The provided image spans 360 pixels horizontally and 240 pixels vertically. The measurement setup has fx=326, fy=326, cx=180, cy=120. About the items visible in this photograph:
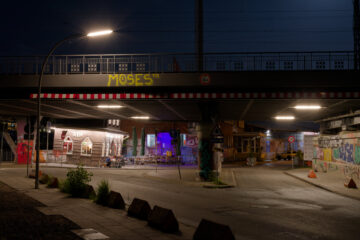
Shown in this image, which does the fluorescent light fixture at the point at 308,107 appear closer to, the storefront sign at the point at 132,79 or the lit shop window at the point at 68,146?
the storefront sign at the point at 132,79

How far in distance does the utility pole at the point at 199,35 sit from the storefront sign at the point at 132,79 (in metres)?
3.20

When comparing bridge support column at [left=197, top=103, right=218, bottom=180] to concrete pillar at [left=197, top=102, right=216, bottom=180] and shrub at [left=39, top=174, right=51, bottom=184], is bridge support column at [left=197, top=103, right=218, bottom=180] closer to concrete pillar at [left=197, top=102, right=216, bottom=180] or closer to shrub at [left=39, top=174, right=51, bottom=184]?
concrete pillar at [left=197, top=102, right=216, bottom=180]

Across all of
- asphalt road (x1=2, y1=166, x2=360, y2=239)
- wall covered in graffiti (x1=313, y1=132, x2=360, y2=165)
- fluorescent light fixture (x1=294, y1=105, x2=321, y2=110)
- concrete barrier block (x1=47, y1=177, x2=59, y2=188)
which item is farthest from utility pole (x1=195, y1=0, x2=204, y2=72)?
wall covered in graffiti (x1=313, y1=132, x2=360, y2=165)

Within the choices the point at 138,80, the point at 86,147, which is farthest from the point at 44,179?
the point at 86,147

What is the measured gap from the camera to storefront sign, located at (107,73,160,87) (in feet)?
59.5

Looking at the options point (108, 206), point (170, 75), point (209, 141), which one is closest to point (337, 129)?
point (209, 141)

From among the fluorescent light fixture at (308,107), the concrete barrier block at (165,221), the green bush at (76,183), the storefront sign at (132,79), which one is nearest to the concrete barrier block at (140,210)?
the concrete barrier block at (165,221)

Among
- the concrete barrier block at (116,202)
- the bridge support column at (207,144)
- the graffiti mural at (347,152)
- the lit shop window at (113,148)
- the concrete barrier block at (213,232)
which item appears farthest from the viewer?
the lit shop window at (113,148)

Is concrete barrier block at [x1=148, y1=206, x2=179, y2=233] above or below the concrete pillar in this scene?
below

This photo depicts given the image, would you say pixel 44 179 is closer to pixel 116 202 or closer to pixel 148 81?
pixel 148 81

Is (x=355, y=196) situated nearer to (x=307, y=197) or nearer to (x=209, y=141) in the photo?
(x=307, y=197)

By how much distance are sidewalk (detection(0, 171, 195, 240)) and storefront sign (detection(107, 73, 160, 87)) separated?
7385 mm

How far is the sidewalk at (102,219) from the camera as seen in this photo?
25.1 ft

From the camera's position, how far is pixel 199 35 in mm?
20312
